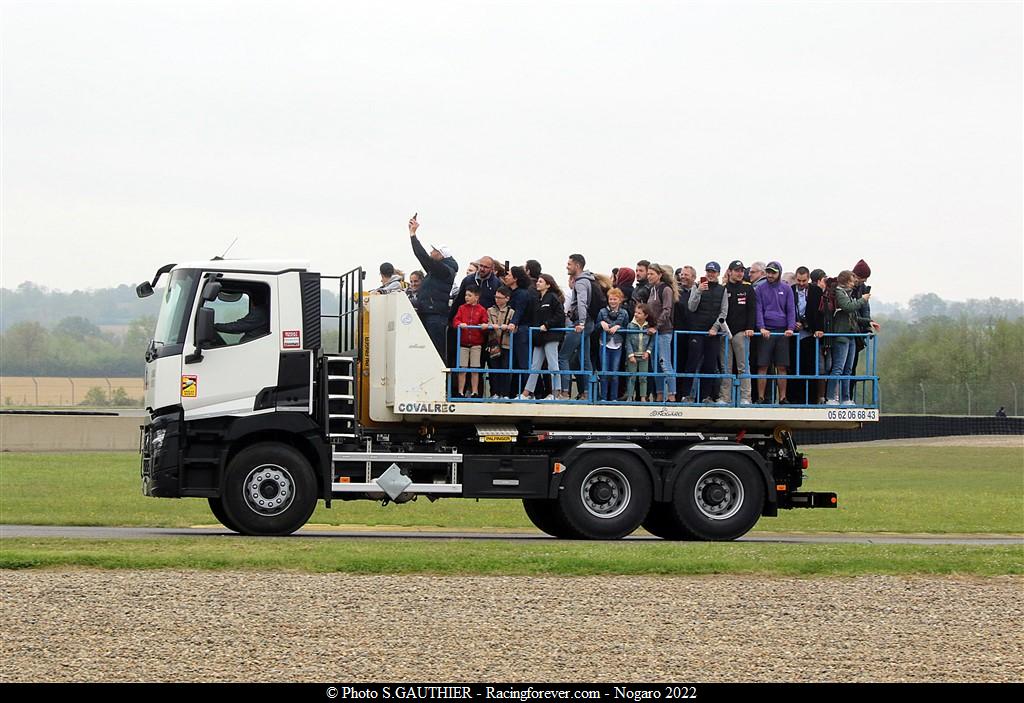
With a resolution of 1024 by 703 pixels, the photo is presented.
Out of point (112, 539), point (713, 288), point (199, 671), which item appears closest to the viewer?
point (199, 671)

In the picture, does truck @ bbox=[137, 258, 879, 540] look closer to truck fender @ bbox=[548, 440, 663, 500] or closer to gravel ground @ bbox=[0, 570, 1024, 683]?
truck fender @ bbox=[548, 440, 663, 500]

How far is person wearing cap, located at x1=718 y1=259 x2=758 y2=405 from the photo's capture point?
64.5 ft

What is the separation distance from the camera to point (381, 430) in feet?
65.6

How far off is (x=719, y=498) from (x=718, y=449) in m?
0.65

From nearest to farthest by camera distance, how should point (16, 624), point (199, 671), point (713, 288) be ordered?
point (199, 671)
point (16, 624)
point (713, 288)

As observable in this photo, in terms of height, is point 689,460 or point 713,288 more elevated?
point 713,288

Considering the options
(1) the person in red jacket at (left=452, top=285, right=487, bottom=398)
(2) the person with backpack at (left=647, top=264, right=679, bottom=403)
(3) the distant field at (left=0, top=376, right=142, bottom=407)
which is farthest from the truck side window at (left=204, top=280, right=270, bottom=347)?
(3) the distant field at (left=0, top=376, right=142, bottom=407)

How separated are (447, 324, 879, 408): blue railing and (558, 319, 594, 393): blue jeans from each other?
0.02m

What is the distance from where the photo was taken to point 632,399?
19.8 meters

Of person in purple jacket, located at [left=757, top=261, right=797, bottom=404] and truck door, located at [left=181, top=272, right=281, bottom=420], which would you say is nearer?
truck door, located at [left=181, top=272, right=281, bottom=420]

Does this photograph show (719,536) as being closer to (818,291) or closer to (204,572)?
(818,291)

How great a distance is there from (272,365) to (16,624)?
291 inches

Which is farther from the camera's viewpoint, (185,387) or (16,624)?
(185,387)

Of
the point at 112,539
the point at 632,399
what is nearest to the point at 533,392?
the point at 632,399
